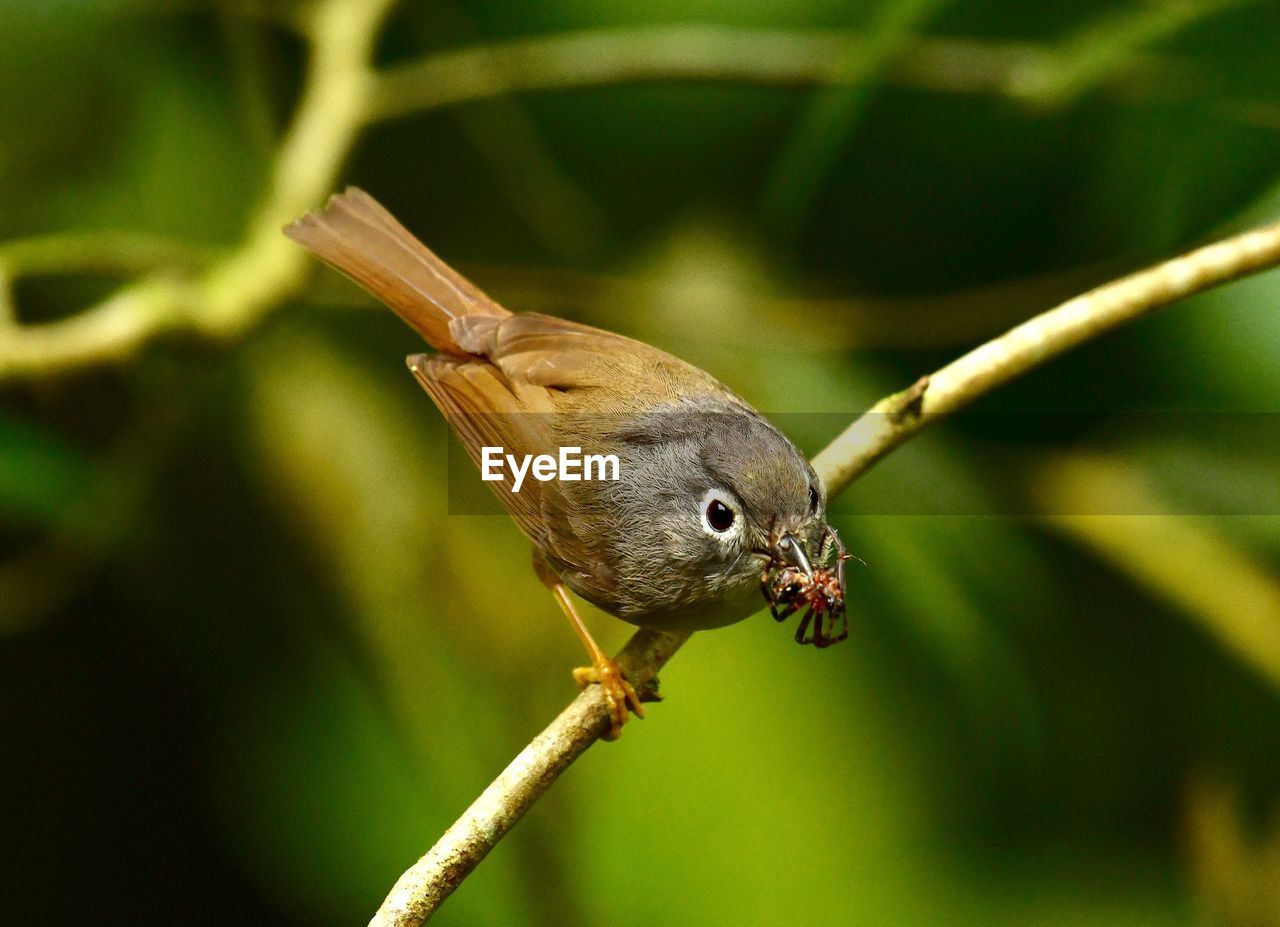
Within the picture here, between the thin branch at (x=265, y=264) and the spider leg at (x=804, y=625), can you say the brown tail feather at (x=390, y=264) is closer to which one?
the thin branch at (x=265, y=264)

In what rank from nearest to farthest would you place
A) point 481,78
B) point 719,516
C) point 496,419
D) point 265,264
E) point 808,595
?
point 808,595 → point 719,516 → point 496,419 → point 265,264 → point 481,78

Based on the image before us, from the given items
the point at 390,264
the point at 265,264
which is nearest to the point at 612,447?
the point at 390,264

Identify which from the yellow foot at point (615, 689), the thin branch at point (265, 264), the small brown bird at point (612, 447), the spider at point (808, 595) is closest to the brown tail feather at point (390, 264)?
the small brown bird at point (612, 447)

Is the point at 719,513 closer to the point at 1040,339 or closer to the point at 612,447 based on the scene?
the point at 612,447

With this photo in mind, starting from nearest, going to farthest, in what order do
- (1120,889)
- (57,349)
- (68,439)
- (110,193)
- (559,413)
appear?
(559,413)
(57,349)
(1120,889)
(68,439)
(110,193)

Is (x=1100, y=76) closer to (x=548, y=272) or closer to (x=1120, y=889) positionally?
(x=548, y=272)

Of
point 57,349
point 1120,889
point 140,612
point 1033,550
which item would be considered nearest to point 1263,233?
point 1033,550

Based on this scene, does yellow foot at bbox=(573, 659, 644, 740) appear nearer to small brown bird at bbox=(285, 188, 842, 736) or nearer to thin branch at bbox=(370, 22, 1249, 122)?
small brown bird at bbox=(285, 188, 842, 736)
